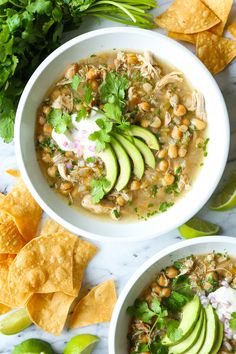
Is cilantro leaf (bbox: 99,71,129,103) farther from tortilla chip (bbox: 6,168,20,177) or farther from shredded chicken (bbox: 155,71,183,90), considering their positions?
tortilla chip (bbox: 6,168,20,177)

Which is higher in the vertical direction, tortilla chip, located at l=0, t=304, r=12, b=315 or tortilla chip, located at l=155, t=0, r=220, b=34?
tortilla chip, located at l=155, t=0, r=220, b=34

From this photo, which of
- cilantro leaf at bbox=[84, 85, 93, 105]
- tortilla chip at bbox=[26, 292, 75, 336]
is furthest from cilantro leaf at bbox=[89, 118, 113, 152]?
tortilla chip at bbox=[26, 292, 75, 336]

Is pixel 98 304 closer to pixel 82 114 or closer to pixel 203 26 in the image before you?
pixel 82 114

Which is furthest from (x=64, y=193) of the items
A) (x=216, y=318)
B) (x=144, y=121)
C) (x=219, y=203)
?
(x=216, y=318)

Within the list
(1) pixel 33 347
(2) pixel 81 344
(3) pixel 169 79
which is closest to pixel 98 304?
(2) pixel 81 344

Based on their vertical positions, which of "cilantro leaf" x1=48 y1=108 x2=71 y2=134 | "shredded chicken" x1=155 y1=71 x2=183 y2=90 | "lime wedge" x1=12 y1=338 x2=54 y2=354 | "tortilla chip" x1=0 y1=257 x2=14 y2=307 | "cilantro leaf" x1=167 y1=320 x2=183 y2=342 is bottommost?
"lime wedge" x1=12 y1=338 x2=54 y2=354

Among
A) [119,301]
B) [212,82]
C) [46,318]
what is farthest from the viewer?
[46,318]

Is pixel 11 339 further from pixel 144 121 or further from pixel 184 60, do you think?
pixel 184 60
